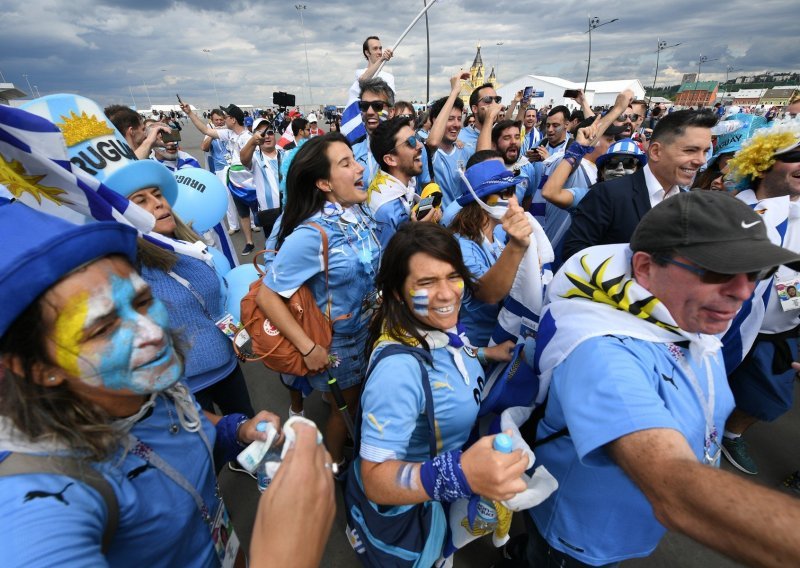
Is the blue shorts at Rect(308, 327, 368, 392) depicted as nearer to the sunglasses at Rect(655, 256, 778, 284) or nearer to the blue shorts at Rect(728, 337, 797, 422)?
the sunglasses at Rect(655, 256, 778, 284)

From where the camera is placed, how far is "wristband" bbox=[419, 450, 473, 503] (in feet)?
3.73

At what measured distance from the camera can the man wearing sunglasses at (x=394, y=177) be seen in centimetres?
332

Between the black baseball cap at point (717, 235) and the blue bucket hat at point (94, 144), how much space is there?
250cm

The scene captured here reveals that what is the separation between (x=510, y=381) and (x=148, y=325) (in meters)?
1.52

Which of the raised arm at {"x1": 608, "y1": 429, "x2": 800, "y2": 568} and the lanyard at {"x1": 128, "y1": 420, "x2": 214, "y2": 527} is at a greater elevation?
the raised arm at {"x1": 608, "y1": 429, "x2": 800, "y2": 568}

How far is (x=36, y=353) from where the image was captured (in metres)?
0.88

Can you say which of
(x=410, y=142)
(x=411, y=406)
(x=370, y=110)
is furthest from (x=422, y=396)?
(x=370, y=110)

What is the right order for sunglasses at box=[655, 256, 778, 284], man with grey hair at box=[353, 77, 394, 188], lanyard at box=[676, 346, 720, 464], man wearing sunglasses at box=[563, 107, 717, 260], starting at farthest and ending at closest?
man with grey hair at box=[353, 77, 394, 188], man wearing sunglasses at box=[563, 107, 717, 260], lanyard at box=[676, 346, 720, 464], sunglasses at box=[655, 256, 778, 284]

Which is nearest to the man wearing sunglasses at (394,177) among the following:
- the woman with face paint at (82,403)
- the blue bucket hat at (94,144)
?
the blue bucket hat at (94,144)

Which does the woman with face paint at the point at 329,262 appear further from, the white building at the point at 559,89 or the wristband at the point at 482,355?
the white building at the point at 559,89

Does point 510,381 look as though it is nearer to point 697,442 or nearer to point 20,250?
point 697,442

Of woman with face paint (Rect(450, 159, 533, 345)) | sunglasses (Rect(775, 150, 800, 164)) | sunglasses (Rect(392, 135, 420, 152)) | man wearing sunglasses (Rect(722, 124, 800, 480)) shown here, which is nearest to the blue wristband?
woman with face paint (Rect(450, 159, 533, 345))

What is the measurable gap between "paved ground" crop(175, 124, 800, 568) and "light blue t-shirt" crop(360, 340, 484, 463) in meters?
1.22

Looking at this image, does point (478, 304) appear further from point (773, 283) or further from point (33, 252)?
point (33, 252)
